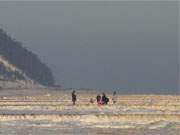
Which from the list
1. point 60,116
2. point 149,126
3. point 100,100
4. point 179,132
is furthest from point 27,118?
point 100,100

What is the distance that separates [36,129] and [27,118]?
9660 millimetres

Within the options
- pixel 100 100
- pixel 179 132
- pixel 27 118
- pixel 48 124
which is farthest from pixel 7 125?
pixel 100 100

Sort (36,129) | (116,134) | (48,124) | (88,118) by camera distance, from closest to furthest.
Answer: (116,134) → (36,129) → (48,124) → (88,118)

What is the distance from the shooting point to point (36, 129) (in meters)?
50.2

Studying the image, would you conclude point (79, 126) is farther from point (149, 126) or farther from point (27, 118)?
point (27, 118)

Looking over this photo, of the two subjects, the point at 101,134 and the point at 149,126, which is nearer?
A: the point at 101,134

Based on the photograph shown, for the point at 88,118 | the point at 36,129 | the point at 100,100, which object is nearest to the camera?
the point at 36,129

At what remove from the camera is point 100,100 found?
9019cm

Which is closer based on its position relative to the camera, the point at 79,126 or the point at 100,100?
the point at 79,126

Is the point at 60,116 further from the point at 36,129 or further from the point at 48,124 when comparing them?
the point at 36,129

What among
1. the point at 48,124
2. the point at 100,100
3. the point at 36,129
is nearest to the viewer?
the point at 36,129

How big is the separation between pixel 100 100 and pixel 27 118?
30785 millimetres

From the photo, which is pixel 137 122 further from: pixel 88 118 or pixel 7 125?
pixel 7 125

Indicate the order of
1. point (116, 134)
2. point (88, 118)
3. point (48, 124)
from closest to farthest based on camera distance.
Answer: point (116, 134), point (48, 124), point (88, 118)
